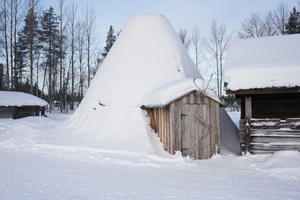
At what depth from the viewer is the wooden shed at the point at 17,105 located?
73.5ft

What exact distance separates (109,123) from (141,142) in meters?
1.85

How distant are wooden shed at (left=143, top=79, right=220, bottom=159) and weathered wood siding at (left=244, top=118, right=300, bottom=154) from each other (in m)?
1.22

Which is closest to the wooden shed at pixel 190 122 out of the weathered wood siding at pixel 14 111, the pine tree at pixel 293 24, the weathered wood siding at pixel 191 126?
the weathered wood siding at pixel 191 126

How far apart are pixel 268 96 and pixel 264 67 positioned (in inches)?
61.4

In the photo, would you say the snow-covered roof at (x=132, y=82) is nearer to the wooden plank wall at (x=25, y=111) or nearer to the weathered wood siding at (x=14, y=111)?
the weathered wood siding at (x=14, y=111)

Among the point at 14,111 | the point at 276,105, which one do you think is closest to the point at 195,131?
the point at 276,105

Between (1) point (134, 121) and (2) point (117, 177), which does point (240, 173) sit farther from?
(1) point (134, 121)

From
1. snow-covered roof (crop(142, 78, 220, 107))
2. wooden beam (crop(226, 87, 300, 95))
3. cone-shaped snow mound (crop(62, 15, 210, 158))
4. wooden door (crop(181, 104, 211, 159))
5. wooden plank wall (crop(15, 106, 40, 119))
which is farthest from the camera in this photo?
wooden plank wall (crop(15, 106, 40, 119))

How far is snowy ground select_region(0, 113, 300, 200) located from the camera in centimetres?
473

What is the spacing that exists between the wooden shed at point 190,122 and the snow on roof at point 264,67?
1.16 metres

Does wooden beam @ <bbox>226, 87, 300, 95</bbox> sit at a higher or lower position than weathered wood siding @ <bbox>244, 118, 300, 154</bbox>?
higher

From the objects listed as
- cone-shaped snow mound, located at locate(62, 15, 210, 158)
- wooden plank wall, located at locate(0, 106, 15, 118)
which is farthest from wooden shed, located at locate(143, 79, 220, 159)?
wooden plank wall, located at locate(0, 106, 15, 118)

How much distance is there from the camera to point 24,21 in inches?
1151

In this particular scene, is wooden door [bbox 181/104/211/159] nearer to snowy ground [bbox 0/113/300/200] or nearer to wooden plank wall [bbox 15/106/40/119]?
snowy ground [bbox 0/113/300/200]
